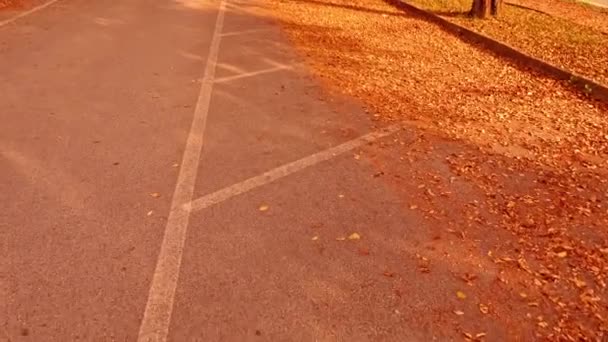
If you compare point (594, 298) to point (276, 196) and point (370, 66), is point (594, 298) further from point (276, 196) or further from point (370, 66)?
point (370, 66)

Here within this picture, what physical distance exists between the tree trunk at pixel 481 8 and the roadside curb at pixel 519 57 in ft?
2.94

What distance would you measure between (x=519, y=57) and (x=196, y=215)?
7.43 m

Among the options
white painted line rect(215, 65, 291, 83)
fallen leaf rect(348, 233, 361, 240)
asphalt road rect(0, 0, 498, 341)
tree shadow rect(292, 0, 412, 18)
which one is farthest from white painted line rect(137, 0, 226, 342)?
tree shadow rect(292, 0, 412, 18)

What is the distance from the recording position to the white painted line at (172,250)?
3.29 m

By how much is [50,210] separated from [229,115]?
2.70m

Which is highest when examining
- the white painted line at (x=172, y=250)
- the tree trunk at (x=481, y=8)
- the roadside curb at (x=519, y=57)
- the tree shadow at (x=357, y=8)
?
the tree trunk at (x=481, y=8)

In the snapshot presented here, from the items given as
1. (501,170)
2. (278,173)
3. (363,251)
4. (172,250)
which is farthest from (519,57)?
(172,250)

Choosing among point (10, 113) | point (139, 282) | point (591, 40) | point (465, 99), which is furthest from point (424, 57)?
point (139, 282)

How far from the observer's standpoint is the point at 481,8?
1273 centimetres

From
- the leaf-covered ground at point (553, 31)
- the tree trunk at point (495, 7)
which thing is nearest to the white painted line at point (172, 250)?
the leaf-covered ground at point (553, 31)

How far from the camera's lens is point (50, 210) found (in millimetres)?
4445

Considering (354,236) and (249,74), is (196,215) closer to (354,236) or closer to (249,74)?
(354,236)

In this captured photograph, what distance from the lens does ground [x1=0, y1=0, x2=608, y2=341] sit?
3.40 metres

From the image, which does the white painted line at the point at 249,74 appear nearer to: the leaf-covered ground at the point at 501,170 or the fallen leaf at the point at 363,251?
the leaf-covered ground at the point at 501,170
